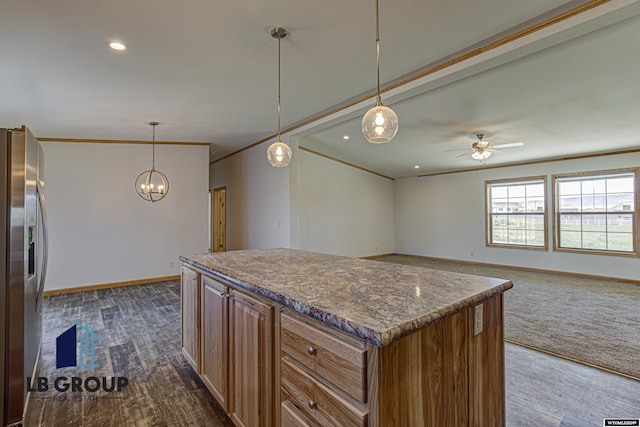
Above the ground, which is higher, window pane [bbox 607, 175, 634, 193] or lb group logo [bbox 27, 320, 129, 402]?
window pane [bbox 607, 175, 634, 193]

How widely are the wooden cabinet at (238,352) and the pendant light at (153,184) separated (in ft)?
14.0

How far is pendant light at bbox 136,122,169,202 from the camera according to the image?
18.4 feet

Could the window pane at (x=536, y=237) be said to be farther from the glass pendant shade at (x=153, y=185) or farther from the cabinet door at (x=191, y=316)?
the glass pendant shade at (x=153, y=185)

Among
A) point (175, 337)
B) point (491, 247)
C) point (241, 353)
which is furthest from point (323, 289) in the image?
point (491, 247)

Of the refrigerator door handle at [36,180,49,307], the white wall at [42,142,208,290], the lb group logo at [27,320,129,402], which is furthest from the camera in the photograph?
the white wall at [42,142,208,290]

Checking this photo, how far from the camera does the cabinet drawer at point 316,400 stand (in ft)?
3.21

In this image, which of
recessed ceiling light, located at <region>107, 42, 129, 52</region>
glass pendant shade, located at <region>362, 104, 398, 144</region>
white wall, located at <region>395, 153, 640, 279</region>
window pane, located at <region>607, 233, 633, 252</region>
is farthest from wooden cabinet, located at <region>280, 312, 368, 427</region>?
window pane, located at <region>607, 233, 633, 252</region>

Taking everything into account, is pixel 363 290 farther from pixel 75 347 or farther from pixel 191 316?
pixel 75 347

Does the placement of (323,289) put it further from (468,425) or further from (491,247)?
(491,247)

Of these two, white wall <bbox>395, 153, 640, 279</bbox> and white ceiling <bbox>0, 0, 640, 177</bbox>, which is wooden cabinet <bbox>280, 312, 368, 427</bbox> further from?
white wall <bbox>395, 153, 640, 279</bbox>

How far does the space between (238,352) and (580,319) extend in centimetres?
416

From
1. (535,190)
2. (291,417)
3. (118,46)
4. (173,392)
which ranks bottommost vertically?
(173,392)

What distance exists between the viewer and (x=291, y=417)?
1251 mm

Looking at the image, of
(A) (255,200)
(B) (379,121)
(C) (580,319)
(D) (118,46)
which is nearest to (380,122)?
(B) (379,121)
